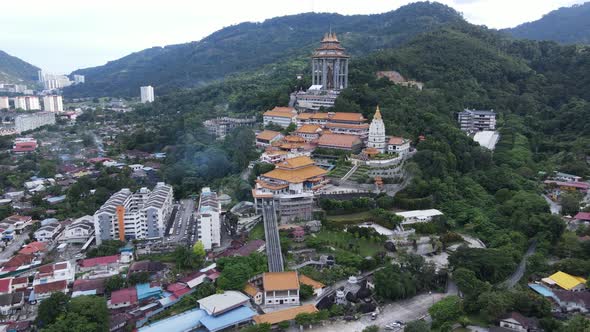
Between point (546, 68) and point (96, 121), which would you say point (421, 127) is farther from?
point (96, 121)

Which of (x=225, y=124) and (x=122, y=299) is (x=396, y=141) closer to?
(x=225, y=124)

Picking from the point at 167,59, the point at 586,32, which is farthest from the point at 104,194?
the point at 167,59

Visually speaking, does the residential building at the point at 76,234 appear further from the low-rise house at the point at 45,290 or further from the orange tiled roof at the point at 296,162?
the orange tiled roof at the point at 296,162

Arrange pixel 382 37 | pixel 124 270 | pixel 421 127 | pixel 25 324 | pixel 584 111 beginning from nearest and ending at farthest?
pixel 25 324
pixel 124 270
pixel 421 127
pixel 584 111
pixel 382 37

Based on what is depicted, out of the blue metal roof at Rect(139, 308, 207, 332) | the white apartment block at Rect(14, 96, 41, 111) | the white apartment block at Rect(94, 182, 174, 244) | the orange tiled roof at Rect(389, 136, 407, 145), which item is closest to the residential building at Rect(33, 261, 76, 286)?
the white apartment block at Rect(94, 182, 174, 244)

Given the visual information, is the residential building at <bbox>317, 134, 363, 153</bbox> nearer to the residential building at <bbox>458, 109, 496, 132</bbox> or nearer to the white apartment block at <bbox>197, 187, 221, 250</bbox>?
the white apartment block at <bbox>197, 187, 221, 250</bbox>

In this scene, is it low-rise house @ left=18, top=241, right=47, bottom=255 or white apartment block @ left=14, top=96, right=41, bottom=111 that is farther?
white apartment block @ left=14, top=96, right=41, bottom=111
